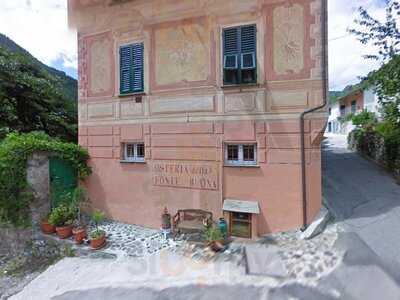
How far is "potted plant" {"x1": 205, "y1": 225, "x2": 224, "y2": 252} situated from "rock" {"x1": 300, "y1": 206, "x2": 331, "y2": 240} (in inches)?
73.7

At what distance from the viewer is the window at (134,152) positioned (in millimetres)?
9258

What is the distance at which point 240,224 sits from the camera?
7820mm

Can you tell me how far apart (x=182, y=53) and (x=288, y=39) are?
2.86m

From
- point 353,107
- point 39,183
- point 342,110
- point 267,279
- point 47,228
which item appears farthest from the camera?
point 342,110

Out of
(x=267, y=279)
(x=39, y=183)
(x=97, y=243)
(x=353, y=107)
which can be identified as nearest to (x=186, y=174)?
(x=97, y=243)

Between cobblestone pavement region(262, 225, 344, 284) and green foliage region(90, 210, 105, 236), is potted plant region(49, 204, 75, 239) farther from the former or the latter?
cobblestone pavement region(262, 225, 344, 284)


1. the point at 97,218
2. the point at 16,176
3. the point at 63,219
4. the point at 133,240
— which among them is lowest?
the point at 133,240

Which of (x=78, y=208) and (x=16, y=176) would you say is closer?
(x=16, y=176)

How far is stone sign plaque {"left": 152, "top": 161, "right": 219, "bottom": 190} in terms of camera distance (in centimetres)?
809

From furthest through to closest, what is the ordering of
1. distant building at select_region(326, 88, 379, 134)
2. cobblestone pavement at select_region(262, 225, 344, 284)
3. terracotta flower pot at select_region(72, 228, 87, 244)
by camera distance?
distant building at select_region(326, 88, 379, 134)
terracotta flower pot at select_region(72, 228, 87, 244)
cobblestone pavement at select_region(262, 225, 344, 284)

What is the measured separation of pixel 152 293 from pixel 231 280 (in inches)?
58.8

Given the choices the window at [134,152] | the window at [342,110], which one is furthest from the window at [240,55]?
the window at [342,110]

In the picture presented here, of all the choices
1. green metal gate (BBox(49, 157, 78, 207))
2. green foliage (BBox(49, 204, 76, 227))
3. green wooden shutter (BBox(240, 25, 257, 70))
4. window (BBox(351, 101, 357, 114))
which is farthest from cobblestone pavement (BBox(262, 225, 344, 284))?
window (BBox(351, 101, 357, 114))

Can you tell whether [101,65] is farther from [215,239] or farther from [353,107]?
[353,107]
